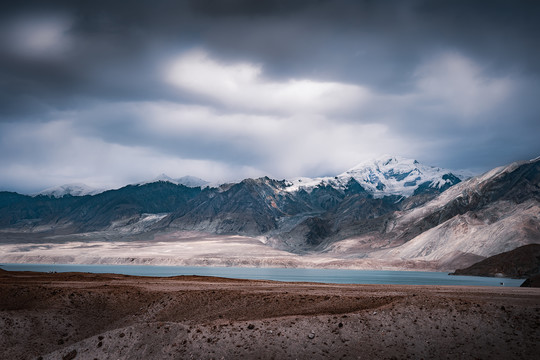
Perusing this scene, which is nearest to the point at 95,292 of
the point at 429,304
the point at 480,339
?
the point at 429,304

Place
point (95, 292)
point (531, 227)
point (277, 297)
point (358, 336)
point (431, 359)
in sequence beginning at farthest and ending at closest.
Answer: point (531, 227), point (95, 292), point (277, 297), point (358, 336), point (431, 359)

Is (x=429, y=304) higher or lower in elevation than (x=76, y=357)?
higher

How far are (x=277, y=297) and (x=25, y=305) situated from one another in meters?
20.1

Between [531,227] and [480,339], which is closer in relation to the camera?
[480,339]

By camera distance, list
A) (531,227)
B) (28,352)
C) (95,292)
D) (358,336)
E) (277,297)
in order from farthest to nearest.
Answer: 1. (531,227)
2. (95,292)
3. (277,297)
4. (28,352)
5. (358,336)

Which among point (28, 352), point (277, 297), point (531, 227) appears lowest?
point (28, 352)

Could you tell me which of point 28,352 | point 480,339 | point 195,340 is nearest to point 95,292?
point 28,352

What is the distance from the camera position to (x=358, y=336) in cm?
3058

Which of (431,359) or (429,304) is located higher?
(429,304)

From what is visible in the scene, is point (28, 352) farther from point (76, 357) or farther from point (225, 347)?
point (225, 347)

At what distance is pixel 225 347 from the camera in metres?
29.8

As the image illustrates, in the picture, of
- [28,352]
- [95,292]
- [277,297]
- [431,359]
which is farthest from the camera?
[95,292]

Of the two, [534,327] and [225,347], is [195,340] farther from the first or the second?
[534,327]

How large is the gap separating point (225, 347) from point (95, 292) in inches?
731
